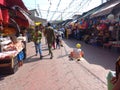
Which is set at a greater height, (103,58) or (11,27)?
(11,27)

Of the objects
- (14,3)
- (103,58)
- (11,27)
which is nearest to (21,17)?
(11,27)

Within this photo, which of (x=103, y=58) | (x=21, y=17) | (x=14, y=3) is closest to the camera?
(x=14, y=3)

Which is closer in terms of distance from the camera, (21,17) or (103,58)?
(21,17)

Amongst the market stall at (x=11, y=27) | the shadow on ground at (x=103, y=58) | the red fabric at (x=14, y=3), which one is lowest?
the shadow on ground at (x=103, y=58)

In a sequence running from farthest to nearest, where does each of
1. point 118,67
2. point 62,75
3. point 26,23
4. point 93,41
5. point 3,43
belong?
point 93,41 < point 3,43 < point 26,23 < point 62,75 < point 118,67

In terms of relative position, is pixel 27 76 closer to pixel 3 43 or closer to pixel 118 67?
pixel 3 43

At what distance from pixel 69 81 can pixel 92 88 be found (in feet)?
3.67

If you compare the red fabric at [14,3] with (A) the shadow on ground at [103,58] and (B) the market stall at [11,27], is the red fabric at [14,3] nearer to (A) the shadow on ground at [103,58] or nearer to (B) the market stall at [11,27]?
(B) the market stall at [11,27]

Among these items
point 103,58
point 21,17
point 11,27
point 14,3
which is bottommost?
point 103,58

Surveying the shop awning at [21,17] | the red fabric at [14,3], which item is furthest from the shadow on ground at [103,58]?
the red fabric at [14,3]

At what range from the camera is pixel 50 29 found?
1370 centimetres

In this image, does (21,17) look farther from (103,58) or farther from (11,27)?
(103,58)

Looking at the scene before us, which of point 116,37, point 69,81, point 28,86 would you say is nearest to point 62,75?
point 69,81

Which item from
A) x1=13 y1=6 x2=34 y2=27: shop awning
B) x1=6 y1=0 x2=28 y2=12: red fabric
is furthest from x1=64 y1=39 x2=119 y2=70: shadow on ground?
x1=6 y1=0 x2=28 y2=12: red fabric
